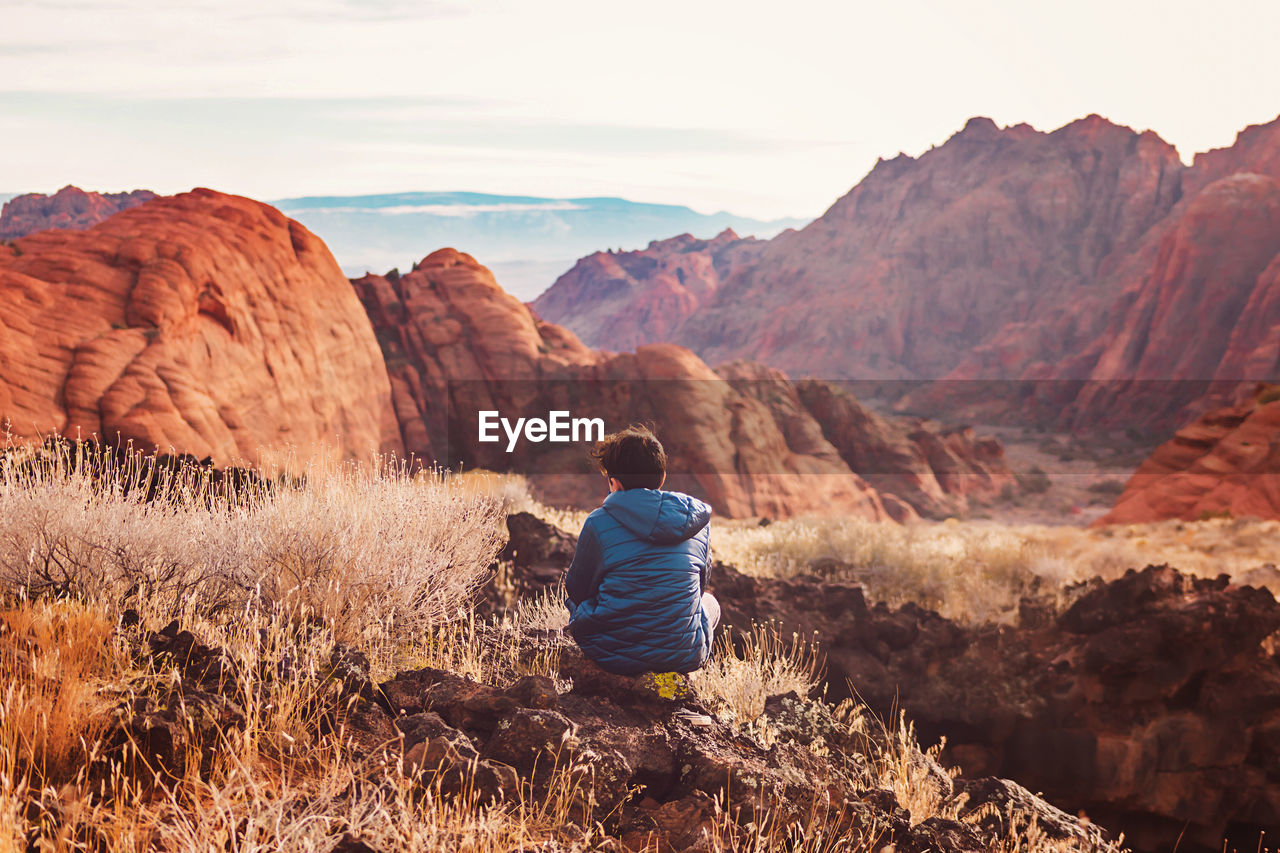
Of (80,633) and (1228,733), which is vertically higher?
(80,633)

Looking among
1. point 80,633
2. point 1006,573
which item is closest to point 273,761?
point 80,633

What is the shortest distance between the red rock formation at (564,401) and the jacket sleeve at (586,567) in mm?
20505

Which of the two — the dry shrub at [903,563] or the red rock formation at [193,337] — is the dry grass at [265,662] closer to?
the dry shrub at [903,563]

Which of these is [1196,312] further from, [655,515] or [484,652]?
[484,652]

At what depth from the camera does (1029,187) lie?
98.4 metres

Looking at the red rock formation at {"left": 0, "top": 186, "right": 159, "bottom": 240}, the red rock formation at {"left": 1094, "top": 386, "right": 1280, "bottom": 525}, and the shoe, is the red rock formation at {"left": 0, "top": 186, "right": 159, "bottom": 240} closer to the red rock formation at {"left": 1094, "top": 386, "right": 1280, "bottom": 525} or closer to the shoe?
the red rock formation at {"left": 1094, "top": 386, "right": 1280, "bottom": 525}

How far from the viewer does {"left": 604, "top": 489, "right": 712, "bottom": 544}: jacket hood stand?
13.2 ft

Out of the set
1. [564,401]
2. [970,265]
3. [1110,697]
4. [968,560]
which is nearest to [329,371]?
[564,401]

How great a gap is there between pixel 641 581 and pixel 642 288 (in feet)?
491

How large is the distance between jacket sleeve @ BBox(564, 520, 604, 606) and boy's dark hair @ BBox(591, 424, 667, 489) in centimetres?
31

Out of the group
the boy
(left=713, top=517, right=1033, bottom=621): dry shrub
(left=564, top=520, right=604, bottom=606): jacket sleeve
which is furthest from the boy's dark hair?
(left=713, top=517, right=1033, bottom=621): dry shrub

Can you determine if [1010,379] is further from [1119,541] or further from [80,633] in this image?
[80,633]

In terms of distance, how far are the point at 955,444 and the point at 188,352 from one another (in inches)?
1335

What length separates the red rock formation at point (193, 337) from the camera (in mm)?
13797
